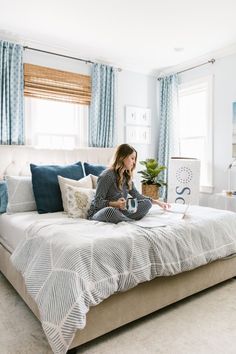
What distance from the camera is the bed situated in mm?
1726

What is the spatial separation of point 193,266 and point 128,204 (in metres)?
0.69

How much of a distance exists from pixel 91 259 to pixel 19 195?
153 cm

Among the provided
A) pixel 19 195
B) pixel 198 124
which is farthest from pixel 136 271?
pixel 198 124

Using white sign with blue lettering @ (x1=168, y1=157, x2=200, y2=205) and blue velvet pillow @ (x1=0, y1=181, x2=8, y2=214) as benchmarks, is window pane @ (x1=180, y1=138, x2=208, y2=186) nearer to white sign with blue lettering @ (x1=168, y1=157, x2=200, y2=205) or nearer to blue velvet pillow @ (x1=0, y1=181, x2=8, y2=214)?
white sign with blue lettering @ (x1=168, y1=157, x2=200, y2=205)

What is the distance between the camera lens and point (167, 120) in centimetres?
475

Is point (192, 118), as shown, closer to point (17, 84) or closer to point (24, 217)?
point (17, 84)

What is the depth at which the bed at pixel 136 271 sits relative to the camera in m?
1.73

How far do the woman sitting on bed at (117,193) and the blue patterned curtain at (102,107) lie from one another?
63.8 inches

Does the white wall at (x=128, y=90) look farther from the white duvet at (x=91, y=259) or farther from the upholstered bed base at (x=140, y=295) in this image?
the white duvet at (x=91, y=259)

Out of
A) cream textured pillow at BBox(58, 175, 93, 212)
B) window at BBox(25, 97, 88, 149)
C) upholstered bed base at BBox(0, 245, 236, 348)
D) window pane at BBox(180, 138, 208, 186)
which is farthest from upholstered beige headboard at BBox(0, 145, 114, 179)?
window pane at BBox(180, 138, 208, 186)

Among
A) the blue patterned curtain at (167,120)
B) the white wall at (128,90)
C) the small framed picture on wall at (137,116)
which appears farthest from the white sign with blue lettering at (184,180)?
the small framed picture on wall at (137,116)

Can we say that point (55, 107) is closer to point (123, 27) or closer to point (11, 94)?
point (11, 94)

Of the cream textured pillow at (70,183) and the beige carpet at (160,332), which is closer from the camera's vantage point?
the beige carpet at (160,332)

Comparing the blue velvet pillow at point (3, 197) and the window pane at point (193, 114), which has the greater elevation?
the window pane at point (193, 114)
